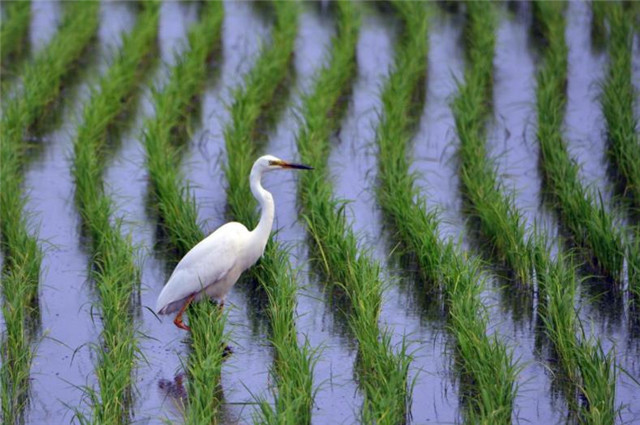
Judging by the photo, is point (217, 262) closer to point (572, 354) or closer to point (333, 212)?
point (333, 212)

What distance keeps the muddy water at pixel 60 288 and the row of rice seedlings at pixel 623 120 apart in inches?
111

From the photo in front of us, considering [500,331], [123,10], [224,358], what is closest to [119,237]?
[224,358]

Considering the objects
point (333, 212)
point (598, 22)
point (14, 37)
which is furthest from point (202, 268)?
point (598, 22)

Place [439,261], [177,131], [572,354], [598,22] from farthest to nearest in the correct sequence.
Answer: [598,22]
[177,131]
[439,261]
[572,354]

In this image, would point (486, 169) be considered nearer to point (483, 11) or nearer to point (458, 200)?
point (458, 200)

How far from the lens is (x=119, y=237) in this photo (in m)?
7.22

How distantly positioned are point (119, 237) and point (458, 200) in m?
2.60

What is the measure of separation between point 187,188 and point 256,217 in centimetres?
46

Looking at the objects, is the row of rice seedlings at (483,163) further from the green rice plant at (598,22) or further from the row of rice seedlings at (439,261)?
the green rice plant at (598,22)

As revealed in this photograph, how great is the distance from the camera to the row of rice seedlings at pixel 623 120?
8.29 meters

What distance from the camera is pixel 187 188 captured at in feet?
25.7

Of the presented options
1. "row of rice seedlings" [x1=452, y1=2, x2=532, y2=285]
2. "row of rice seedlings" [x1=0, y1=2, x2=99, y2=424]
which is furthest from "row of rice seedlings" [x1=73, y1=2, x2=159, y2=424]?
"row of rice seedlings" [x1=452, y1=2, x2=532, y2=285]

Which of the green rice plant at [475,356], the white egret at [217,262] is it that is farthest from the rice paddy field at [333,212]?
the white egret at [217,262]

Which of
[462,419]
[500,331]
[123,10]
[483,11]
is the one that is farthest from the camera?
[123,10]
